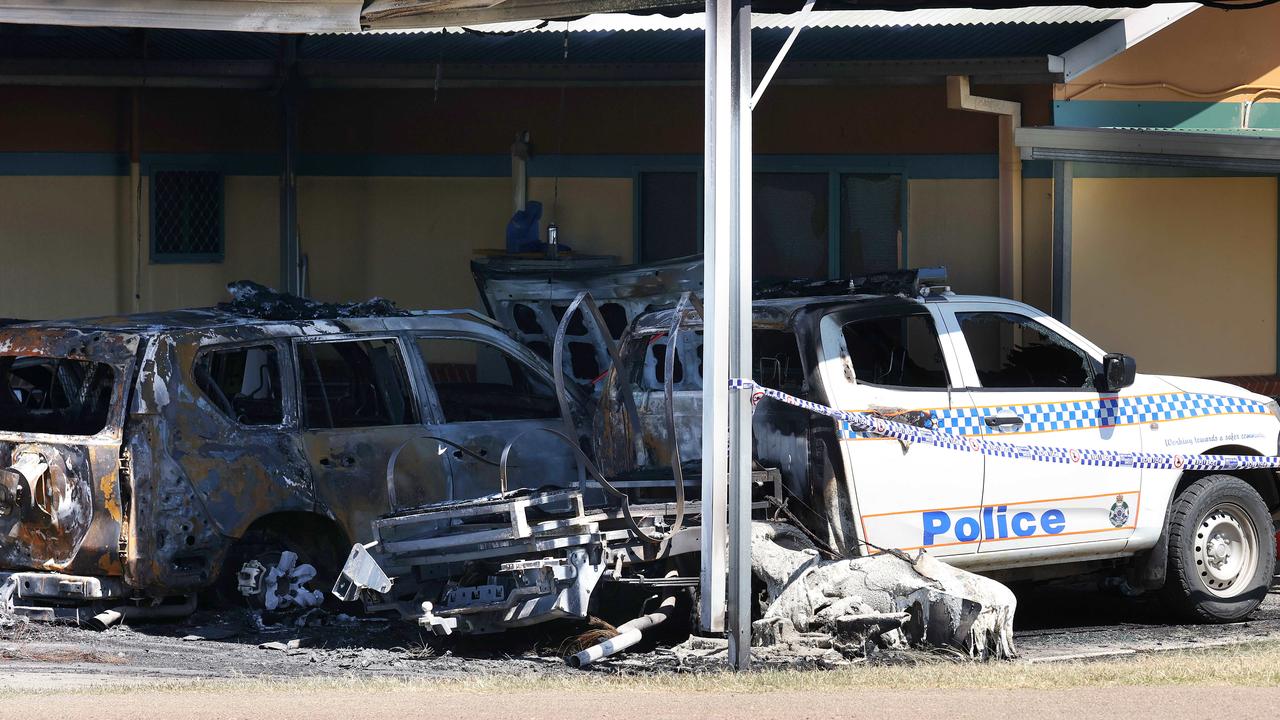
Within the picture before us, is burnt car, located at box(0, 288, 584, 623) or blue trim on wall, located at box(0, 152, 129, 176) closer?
burnt car, located at box(0, 288, 584, 623)

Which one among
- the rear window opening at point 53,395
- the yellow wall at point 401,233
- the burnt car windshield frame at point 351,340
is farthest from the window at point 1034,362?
the yellow wall at point 401,233

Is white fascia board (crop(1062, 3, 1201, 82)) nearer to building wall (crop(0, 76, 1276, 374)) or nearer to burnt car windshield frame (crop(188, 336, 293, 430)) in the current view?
building wall (crop(0, 76, 1276, 374))

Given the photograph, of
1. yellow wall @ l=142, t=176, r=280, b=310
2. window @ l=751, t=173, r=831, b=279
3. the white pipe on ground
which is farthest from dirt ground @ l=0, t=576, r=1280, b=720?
yellow wall @ l=142, t=176, r=280, b=310

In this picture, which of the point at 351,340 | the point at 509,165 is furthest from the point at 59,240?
the point at 351,340

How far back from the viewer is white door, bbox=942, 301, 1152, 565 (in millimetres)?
8266

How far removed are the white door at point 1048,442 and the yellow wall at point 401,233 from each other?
6368 mm

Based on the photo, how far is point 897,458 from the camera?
799 centimetres

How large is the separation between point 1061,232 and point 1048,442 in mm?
5075

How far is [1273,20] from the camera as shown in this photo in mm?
13195

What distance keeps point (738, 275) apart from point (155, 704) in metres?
3.20

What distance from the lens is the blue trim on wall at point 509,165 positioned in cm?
1340

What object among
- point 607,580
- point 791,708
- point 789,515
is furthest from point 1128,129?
point 791,708

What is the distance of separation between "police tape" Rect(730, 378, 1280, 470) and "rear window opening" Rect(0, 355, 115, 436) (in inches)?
138

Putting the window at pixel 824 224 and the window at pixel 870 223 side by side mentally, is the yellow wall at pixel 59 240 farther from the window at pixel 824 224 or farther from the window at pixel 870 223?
the window at pixel 870 223
